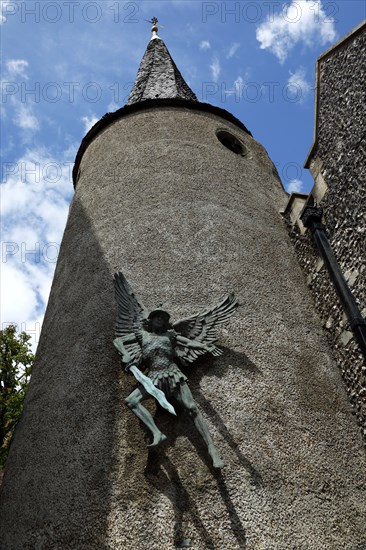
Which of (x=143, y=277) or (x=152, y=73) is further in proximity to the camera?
(x=152, y=73)

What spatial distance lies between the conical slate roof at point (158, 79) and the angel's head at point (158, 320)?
5591mm

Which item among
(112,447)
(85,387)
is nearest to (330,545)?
(112,447)

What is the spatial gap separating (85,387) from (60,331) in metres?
1.11

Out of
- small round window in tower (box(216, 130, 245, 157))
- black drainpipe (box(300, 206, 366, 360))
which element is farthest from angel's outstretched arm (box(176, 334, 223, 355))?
small round window in tower (box(216, 130, 245, 157))

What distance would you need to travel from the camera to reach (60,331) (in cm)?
580

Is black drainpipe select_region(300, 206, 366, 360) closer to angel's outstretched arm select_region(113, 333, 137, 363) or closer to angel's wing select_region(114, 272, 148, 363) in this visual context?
angel's wing select_region(114, 272, 148, 363)

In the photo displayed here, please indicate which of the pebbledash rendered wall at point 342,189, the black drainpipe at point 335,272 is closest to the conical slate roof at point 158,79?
the pebbledash rendered wall at point 342,189

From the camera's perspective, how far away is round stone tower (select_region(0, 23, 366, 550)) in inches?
152

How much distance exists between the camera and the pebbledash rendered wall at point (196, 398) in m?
3.87

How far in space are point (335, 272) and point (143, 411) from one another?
111 inches

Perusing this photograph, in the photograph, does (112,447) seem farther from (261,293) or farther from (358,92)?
(358,92)

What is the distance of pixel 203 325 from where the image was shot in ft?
16.9

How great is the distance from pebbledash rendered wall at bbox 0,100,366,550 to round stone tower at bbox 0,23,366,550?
0.01 m

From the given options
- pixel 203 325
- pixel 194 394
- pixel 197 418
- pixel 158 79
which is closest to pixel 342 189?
pixel 203 325
